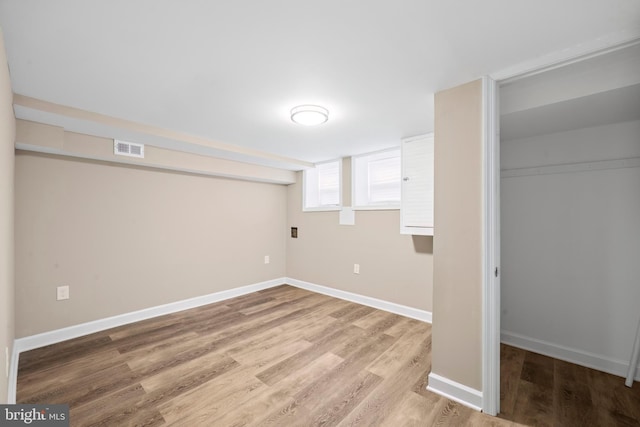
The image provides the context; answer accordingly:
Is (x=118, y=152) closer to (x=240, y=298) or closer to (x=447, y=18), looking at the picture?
(x=240, y=298)

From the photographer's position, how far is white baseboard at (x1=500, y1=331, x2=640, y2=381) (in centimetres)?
209

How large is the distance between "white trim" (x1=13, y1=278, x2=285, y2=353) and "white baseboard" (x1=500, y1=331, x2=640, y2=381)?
3.53 metres

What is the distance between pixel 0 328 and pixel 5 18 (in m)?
1.45

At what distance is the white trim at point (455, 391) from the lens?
5.73ft

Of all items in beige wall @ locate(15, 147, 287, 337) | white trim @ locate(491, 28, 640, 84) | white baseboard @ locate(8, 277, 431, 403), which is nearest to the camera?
white trim @ locate(491, 28, 640, 84)

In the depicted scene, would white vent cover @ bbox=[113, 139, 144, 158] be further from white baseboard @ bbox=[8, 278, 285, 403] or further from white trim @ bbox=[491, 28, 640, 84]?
white trim @ bbox=[491, 28, 640, 84]

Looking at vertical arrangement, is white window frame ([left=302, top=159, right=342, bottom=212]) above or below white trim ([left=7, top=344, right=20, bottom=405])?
above

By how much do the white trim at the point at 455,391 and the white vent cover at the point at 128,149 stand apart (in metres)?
3.55

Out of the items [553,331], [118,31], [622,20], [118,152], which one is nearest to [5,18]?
[118,31]

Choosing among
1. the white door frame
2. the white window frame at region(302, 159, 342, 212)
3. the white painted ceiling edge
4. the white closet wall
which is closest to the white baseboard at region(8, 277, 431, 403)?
the white closet wall

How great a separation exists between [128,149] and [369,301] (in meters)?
3.48

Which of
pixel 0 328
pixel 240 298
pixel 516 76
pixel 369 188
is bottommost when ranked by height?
pixel 240 298

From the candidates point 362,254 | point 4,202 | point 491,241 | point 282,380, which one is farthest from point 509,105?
point 4,202

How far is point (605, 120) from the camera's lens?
209 cm
